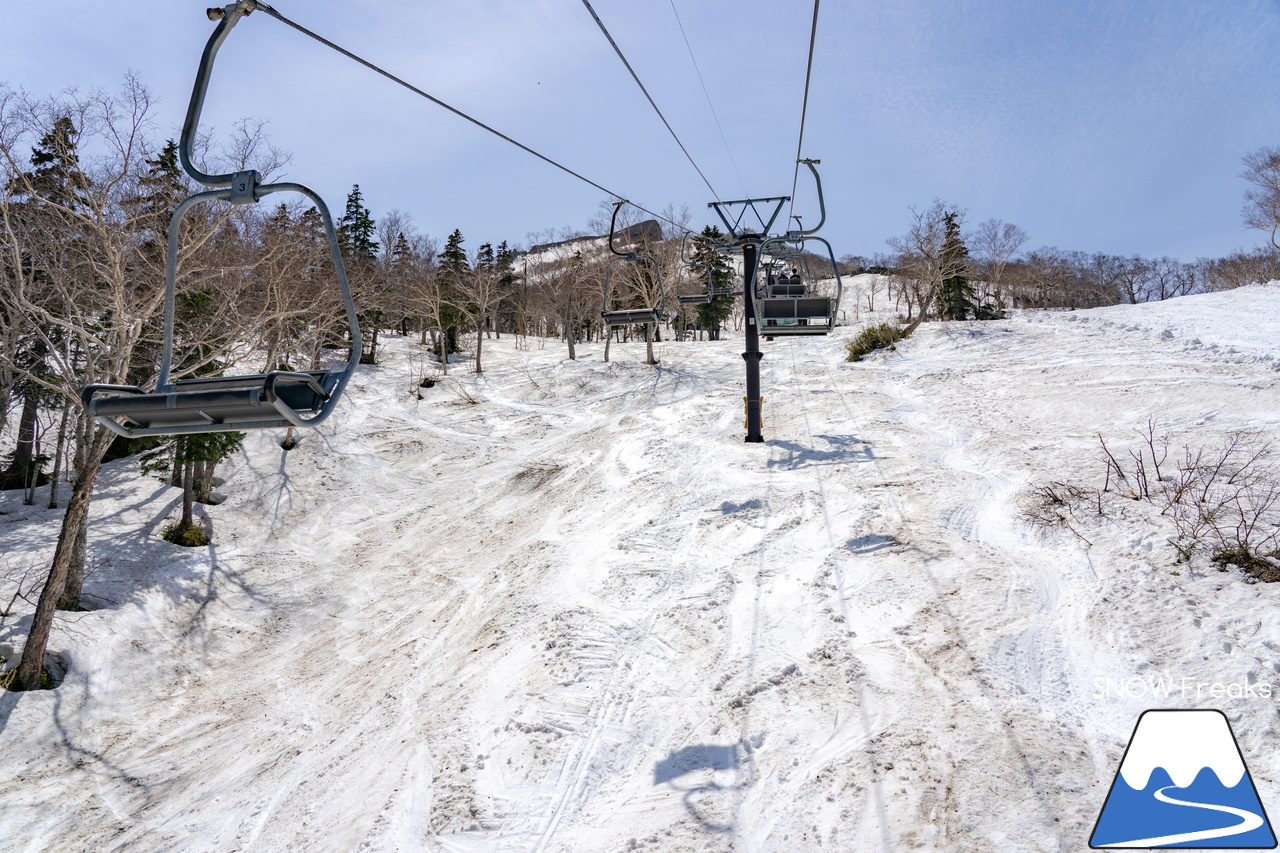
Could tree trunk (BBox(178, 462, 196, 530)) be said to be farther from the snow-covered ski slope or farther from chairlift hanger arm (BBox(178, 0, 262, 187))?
chairlift hanger arm (BBox(178, 0, 262, 187))

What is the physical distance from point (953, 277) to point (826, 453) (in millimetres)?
32426

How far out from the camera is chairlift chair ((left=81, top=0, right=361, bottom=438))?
349 centimetres

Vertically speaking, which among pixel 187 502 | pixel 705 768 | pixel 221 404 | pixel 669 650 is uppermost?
pixel 221 404

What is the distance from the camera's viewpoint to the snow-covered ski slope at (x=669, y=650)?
18.4 ft

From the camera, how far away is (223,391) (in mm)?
3500

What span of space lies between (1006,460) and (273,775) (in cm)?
1322

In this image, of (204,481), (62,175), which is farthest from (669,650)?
(204,481)

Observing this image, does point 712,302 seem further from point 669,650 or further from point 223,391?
point 223,391

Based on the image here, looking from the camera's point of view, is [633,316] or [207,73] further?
[633,316]

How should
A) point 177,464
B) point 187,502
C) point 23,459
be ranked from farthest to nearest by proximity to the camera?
1. point 23,459
2. point 177,464
3. point 187,502

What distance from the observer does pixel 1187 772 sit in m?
5.15

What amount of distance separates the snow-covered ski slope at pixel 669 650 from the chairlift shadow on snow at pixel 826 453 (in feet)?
0.46

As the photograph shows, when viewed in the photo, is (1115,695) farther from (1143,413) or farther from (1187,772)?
(1143,413)

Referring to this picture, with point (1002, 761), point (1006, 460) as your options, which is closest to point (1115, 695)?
point (1002, 761)
